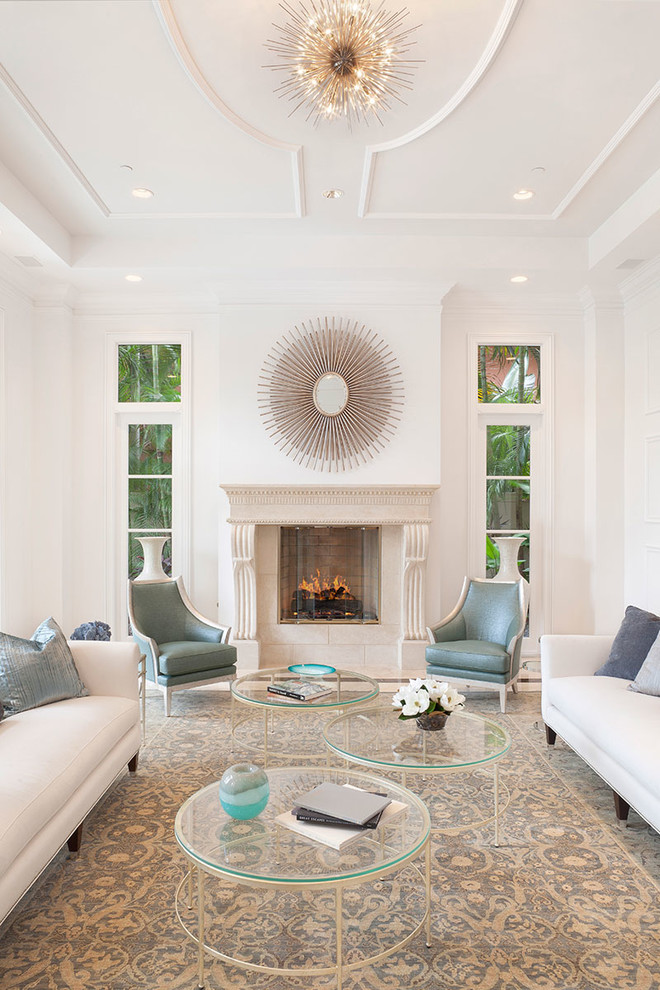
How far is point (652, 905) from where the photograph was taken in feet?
7.39

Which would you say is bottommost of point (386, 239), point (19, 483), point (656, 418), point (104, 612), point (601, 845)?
point (601, 845)

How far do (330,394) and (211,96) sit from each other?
249 centimetres

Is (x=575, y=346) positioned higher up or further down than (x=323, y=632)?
higher up

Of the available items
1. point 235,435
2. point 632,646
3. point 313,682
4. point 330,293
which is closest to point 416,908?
point 313,682

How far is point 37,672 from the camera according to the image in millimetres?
2979

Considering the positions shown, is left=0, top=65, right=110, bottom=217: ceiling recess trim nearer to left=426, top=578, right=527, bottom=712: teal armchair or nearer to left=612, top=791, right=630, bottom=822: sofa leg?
left=426, top=578, right=527, bottom=712: teal armchair

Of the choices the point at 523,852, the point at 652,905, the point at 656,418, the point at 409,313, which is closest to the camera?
the point at 652,905

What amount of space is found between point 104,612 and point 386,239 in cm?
365

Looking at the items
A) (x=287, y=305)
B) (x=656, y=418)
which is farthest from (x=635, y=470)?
(x=287, y=305)

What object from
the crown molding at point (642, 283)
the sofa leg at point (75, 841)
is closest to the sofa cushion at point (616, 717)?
the sofa leg at point (75, 841)

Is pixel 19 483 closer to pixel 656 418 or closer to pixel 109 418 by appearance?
pixel 109 418

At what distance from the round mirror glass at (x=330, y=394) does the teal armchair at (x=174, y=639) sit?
173 cm

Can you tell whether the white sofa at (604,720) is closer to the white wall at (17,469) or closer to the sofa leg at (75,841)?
the sofa leg at (75,841)

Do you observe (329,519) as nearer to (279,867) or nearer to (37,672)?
(37,672)
